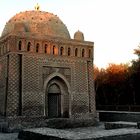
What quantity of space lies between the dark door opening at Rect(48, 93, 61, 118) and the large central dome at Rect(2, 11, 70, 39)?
134 inches

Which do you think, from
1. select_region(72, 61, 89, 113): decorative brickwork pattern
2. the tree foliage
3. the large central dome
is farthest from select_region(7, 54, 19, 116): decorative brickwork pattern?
the tree foliage

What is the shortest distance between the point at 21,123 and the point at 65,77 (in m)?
3.65

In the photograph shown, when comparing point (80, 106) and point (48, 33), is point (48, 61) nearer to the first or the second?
point (48, 33)

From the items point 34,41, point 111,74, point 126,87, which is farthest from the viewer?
point 111,74

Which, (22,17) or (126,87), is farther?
(126,87)

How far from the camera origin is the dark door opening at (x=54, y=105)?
16.4 meters

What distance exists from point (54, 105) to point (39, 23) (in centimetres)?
462

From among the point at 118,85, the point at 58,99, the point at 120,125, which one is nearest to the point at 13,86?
the point at 58,99

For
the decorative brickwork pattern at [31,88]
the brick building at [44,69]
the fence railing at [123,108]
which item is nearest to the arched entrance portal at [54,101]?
the brick building at [44,69]

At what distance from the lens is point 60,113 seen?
54.2ft

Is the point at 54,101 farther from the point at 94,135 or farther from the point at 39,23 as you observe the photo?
the point at 94,135

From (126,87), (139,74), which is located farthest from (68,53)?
(126,87)

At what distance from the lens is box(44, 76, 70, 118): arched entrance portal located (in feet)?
53.8

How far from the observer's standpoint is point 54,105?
16.6 meters
